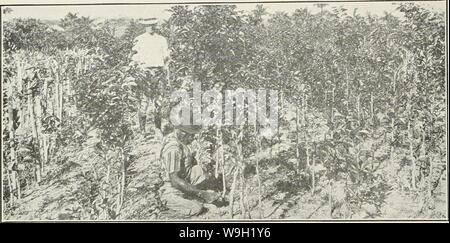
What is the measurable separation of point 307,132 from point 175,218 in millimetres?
1401

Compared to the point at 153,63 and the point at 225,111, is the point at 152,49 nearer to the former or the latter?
the point at 153,63

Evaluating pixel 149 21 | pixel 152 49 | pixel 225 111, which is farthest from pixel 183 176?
pixel 149 21

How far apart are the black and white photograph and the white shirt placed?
0.01 meters

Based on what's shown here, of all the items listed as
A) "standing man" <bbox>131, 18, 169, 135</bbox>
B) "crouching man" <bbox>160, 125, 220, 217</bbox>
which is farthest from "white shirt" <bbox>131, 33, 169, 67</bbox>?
"crouching man" <bbox>160, 125, 220, 217</bbox>

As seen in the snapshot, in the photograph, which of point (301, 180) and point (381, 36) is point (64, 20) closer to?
point (301, 180)

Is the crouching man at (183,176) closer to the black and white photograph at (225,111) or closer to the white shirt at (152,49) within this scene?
the black and white photograph at (225,111)

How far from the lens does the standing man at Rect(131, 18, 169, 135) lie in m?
4.46

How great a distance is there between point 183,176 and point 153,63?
1046 mm

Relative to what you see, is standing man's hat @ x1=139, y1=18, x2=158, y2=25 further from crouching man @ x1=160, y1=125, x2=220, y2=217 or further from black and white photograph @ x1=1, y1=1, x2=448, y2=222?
crouching man @ x1=160, y1=125, x2=220, y2=217

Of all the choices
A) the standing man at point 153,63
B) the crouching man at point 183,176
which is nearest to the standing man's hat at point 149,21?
the standing man at point 153,63

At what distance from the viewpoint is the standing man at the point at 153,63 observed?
446 cm

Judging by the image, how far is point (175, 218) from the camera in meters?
4.42

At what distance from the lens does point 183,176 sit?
4.43 meters

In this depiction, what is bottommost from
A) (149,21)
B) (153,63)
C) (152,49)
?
(153,63)
